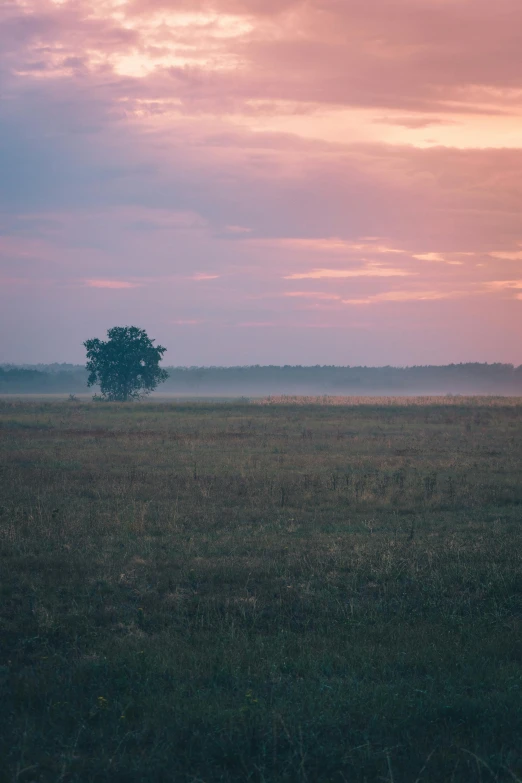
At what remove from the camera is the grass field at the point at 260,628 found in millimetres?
5441

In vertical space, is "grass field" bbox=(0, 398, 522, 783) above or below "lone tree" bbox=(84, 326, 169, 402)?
below

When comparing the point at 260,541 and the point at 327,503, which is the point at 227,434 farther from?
the point at 260,541

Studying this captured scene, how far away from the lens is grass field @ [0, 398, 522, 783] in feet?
17.9

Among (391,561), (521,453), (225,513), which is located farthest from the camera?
(521,453)

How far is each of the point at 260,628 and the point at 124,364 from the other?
253 ft

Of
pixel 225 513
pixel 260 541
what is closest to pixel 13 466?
pixel 225 513

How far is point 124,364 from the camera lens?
3292 inches

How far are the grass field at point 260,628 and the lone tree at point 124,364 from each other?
63457mm

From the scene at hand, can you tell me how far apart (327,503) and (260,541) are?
15.2 ft

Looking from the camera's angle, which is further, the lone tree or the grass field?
the lone tree

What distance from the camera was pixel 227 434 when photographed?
36.2 metres

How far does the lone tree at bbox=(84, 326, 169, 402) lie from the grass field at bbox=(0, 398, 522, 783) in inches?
2498

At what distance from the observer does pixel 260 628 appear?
28.4ft

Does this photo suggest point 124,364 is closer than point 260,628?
No
